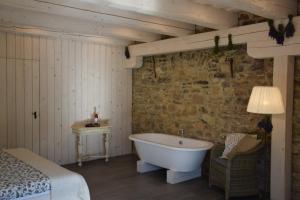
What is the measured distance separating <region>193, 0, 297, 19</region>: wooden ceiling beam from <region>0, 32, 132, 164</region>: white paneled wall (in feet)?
9.74

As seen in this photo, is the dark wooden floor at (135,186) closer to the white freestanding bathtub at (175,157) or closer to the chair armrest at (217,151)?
the white freestanding bathtub at (175,157)

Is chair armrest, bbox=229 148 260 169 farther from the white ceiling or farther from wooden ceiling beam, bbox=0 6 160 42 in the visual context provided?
wooden ceiling beam, bbox=0 6 160 42

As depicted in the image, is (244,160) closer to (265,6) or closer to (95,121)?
(265,6)

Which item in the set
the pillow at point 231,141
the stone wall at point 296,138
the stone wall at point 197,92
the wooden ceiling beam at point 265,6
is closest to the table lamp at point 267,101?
the stone wall at point 296,138

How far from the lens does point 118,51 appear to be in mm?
6035

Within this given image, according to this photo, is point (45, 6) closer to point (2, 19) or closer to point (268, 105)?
point (2, 19)

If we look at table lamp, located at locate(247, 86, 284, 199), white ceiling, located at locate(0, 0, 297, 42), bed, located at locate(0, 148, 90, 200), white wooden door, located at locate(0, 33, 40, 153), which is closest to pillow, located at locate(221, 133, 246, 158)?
table lamp, located at locate(247, 86, 284, 199)

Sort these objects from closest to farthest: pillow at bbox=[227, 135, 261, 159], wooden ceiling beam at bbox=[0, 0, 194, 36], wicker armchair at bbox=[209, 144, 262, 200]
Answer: wooden ceiling beam at bbox=[0, 0, 194, 36]
wicker armchair at bbox=[209, 144, 262, 200]
pillow at bbox=[227, 135, 261, 159]

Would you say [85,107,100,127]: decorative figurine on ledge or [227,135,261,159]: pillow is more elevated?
[85,107,100,127]: decorative figurine on ledge

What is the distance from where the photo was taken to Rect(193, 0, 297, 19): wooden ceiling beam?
2.97 meters

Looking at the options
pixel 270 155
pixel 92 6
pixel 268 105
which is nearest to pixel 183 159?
pixel 270 155

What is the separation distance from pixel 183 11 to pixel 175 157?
204cm

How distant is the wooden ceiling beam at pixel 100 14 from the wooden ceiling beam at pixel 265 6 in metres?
1.05

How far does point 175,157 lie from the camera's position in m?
4.27
